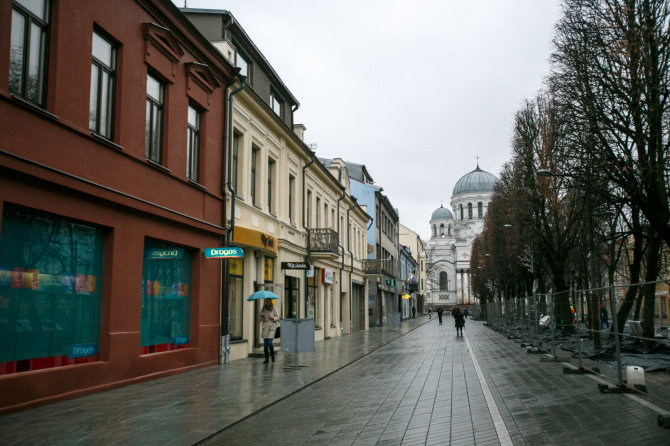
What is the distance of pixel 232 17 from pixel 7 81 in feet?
34.1

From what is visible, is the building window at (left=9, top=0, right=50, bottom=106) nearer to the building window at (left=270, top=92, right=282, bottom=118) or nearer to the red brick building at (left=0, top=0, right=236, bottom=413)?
the red brick building at (left=0, top=0, right=236, bottom=413)

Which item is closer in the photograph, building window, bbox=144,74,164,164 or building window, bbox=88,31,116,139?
building window, bbox=88,31,116,139

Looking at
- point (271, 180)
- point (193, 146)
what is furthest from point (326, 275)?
point (193, 146)

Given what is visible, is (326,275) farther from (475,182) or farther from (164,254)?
(475,182)

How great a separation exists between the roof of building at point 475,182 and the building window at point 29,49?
12416 cm

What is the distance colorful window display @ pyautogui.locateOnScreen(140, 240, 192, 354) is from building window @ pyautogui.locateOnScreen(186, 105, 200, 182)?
2.05m

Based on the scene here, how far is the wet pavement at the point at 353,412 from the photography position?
7020 mm

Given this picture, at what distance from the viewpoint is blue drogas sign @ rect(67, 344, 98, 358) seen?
10.3 metres

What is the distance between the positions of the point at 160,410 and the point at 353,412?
9.41 feet

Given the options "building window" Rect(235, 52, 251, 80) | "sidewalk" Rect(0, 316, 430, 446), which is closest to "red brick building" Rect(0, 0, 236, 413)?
"sidewalk" Rect(0, 316, 430, 446)

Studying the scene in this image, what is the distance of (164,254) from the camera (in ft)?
44.1

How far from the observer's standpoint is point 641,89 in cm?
1452

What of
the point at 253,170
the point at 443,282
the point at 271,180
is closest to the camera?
the point at 253,170

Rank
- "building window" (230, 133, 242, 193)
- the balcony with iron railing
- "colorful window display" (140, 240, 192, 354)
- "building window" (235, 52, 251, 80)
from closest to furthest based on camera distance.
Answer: "colorful window display" (140, 240, 192, 354) → "building window" (230, 133, 242, 193) → "building window" (235, 52, 251, 80) → the balcony with iron railing
